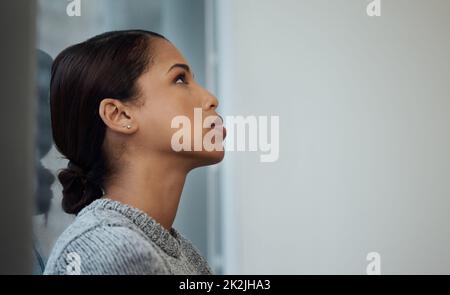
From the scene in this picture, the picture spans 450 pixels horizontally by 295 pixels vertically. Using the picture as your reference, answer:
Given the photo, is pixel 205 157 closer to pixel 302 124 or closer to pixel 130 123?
pixel 130 123

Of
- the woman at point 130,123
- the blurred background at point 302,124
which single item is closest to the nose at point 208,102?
the woman at point 130,123

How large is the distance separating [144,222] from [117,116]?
0.18m

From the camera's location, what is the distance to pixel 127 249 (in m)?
0.66

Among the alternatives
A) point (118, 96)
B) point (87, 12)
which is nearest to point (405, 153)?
point (118, 96)

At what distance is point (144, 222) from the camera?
740mm

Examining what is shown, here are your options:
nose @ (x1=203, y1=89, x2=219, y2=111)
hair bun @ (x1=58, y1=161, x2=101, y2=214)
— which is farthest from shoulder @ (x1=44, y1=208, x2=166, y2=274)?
nose @ (x1=203, y1=89, x2=219, y2=111)

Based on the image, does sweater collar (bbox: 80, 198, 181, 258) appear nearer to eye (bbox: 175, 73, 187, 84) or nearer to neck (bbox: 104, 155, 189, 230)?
neck (bbox: 104, 155, 189, 230)

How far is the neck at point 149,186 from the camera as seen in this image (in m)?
0.80

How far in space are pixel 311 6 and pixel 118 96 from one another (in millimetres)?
441

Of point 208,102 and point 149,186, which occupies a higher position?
point 208,102

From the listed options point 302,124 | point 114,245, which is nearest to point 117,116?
point 114,245

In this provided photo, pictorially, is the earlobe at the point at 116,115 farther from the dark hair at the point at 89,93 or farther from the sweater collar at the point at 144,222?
the sweater collar at the point at 144,222

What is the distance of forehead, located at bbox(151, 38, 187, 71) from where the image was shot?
0.81 metres
